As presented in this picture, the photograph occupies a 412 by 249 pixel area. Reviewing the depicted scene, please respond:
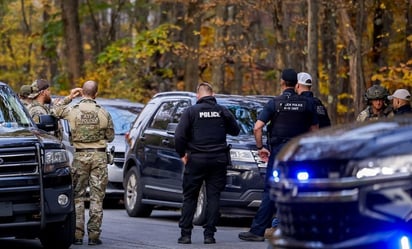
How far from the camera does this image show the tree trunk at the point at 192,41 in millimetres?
30078

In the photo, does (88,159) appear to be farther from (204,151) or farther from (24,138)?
(24,138)

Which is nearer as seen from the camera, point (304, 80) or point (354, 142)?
point (354, 142)

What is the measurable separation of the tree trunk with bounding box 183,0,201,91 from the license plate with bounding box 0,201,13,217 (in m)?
18.5

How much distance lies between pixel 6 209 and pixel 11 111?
6.55ft

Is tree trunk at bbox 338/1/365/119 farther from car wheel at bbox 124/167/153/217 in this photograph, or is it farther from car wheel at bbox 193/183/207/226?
car wheel at bbox 193/183/207/226

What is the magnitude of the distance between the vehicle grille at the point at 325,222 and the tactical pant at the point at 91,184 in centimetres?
626

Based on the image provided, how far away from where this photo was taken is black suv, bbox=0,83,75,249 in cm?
1121

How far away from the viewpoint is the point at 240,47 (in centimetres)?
2984

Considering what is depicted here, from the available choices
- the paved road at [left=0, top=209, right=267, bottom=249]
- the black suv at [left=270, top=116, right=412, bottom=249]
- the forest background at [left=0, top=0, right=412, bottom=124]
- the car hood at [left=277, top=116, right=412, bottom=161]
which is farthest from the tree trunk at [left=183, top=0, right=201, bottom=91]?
the black suv at [left=270, top=116, right=412, bottom=249]

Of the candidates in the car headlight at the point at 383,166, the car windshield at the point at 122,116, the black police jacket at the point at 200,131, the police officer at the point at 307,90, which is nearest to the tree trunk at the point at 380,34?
the car windshield at the point at 122,116

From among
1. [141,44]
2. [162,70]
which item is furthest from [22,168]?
[162,70]

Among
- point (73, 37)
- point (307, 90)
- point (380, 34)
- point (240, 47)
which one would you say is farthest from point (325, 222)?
point (73, 37)

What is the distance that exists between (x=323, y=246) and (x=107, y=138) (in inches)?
272

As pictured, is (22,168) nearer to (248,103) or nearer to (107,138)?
(107,138)
